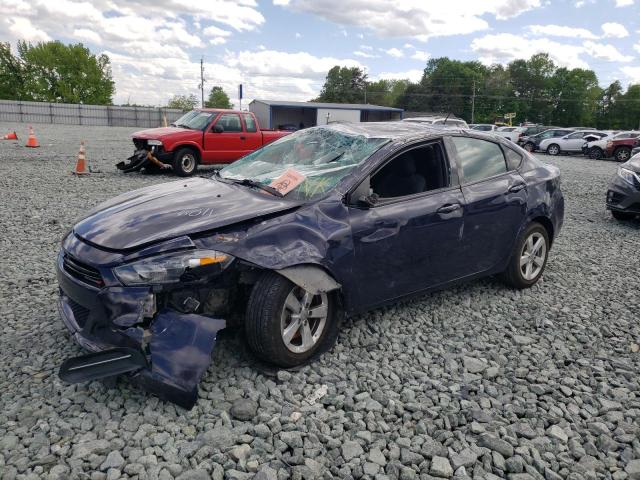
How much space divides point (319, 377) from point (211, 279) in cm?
95

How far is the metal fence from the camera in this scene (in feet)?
132

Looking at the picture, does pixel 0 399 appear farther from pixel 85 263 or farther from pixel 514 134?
pixel 514 134

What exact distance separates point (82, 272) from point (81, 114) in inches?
1755

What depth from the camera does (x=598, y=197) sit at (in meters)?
11.5

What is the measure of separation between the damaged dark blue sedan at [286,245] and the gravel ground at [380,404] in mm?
254

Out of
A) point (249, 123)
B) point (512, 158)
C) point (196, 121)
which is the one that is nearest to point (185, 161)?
point (196, 121)

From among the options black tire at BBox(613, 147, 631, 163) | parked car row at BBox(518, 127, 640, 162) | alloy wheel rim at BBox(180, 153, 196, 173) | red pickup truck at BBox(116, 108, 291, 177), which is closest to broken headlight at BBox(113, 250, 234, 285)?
red pickup truck at BBox(116, 108, 291, 177)

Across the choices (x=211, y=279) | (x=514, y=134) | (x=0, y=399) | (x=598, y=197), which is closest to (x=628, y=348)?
(x=211, y=279)

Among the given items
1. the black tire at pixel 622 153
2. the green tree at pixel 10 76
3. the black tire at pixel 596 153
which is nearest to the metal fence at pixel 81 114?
the black tire at pixel 596 153

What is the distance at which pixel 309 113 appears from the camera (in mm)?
42875

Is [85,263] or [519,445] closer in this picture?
[519,445]

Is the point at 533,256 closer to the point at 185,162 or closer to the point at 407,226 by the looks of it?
the point at 407,226

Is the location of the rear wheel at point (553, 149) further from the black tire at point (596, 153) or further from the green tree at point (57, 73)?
the green tree at point (57, 73)

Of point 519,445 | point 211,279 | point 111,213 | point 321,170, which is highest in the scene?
point 321,170
